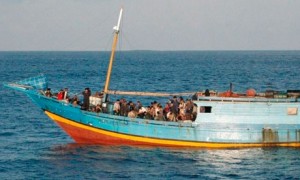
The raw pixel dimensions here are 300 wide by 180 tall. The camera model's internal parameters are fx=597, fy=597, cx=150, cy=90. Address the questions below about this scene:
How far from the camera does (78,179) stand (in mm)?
32500

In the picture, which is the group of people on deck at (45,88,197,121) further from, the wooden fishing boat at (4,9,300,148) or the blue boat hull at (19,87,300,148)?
the blue boat hull at (19,87,300,148)

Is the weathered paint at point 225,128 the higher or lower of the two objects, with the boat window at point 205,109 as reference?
lower

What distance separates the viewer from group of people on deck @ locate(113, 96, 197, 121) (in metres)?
38.9

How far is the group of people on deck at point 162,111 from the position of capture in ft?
128

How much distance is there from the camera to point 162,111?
39.3 metres

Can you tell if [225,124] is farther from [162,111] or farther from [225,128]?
[162,111]

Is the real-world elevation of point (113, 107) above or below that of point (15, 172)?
above

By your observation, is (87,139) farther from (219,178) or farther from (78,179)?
(219,178)

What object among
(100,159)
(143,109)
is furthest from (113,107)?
(100,159)

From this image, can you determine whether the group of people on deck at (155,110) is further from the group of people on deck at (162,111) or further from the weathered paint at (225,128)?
the weathered paint at (225,128)

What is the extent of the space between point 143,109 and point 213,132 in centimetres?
485

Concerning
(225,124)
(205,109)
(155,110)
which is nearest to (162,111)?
(155,110)

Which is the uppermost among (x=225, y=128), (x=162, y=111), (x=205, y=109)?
(x=205, y=109)

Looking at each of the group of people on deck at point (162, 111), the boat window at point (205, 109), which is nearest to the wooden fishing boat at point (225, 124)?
the boat window at point (205, 109)
